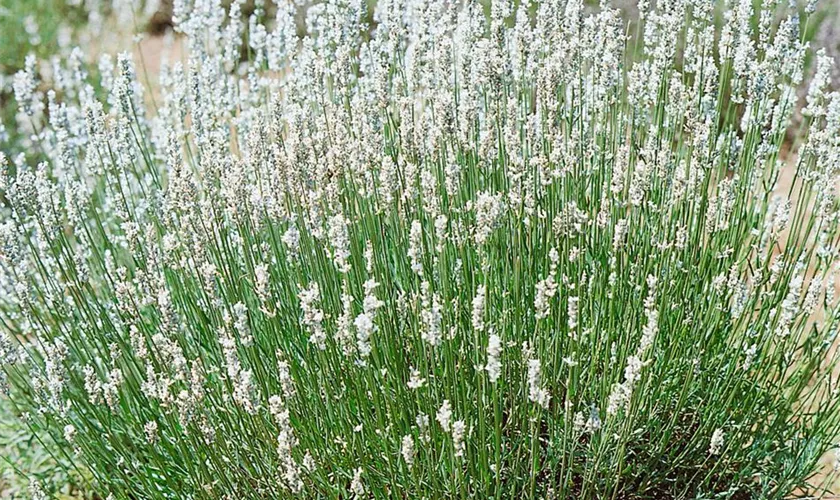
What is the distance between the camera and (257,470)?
9.65 feet

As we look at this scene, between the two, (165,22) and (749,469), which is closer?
(749,469)

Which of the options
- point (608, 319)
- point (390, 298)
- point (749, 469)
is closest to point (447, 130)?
point (390, 298)

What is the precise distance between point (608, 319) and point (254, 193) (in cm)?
120

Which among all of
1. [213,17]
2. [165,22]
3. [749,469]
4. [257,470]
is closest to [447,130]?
[257,470]

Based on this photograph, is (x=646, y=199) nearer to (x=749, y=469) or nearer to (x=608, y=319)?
(x=608, y=319)

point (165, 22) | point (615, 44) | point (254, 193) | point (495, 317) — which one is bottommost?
point (165, 22)

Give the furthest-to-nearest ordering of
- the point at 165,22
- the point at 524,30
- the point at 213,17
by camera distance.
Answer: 1. the point at 165,22
2. the point at 213,17
3. the point at 524,30

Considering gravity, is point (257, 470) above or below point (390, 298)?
below

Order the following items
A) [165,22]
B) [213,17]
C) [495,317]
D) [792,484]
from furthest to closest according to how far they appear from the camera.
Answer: [165,22]
[213,17]
[495,317]
[792,484]

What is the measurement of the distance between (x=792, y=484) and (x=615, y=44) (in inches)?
59.4

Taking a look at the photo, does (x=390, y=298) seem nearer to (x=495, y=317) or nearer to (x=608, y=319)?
(x=495, y=317)

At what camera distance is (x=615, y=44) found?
118 inches

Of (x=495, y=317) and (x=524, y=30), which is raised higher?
(x=524, y=30)

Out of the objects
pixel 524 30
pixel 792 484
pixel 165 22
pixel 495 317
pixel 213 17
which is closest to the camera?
pixel 792 484
